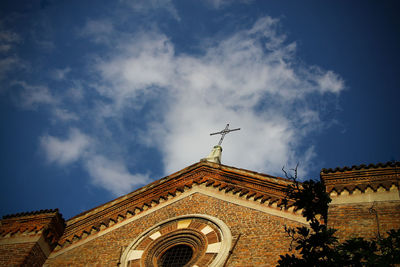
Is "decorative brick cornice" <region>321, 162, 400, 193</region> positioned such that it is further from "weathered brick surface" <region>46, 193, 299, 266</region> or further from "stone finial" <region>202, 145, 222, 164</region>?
"stone finial" <region>202, 145, 222, 164</region>

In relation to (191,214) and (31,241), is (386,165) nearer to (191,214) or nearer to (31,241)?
(191,214)

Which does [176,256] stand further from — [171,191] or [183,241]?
[171,191]

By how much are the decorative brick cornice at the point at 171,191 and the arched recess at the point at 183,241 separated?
129 cm

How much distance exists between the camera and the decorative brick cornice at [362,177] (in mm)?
10094

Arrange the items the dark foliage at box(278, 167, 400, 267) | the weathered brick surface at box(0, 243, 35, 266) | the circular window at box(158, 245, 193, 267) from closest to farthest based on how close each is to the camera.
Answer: the dark foliage at box(278, 167, 400, 267) → the circular window at box(158, 245, 193, 267) → the weathered brick surface at box(0, 243, 35, 266)

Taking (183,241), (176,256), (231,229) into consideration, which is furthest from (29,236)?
(231,229)

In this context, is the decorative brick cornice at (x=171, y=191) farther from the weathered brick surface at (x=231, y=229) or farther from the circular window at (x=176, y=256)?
the circular window at (x=176, y=256)

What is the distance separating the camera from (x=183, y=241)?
37.6ft

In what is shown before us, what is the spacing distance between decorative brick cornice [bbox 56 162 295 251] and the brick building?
0.03 metres

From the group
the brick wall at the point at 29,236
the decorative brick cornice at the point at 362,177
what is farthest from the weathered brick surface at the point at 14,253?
the decorative brick cornice at the point at 362,177

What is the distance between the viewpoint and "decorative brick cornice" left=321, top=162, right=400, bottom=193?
1009cm

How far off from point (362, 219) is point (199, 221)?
4.79m

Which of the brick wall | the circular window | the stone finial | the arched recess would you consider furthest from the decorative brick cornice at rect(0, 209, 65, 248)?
the stone finial

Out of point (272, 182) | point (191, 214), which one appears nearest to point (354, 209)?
point (272, 182)
